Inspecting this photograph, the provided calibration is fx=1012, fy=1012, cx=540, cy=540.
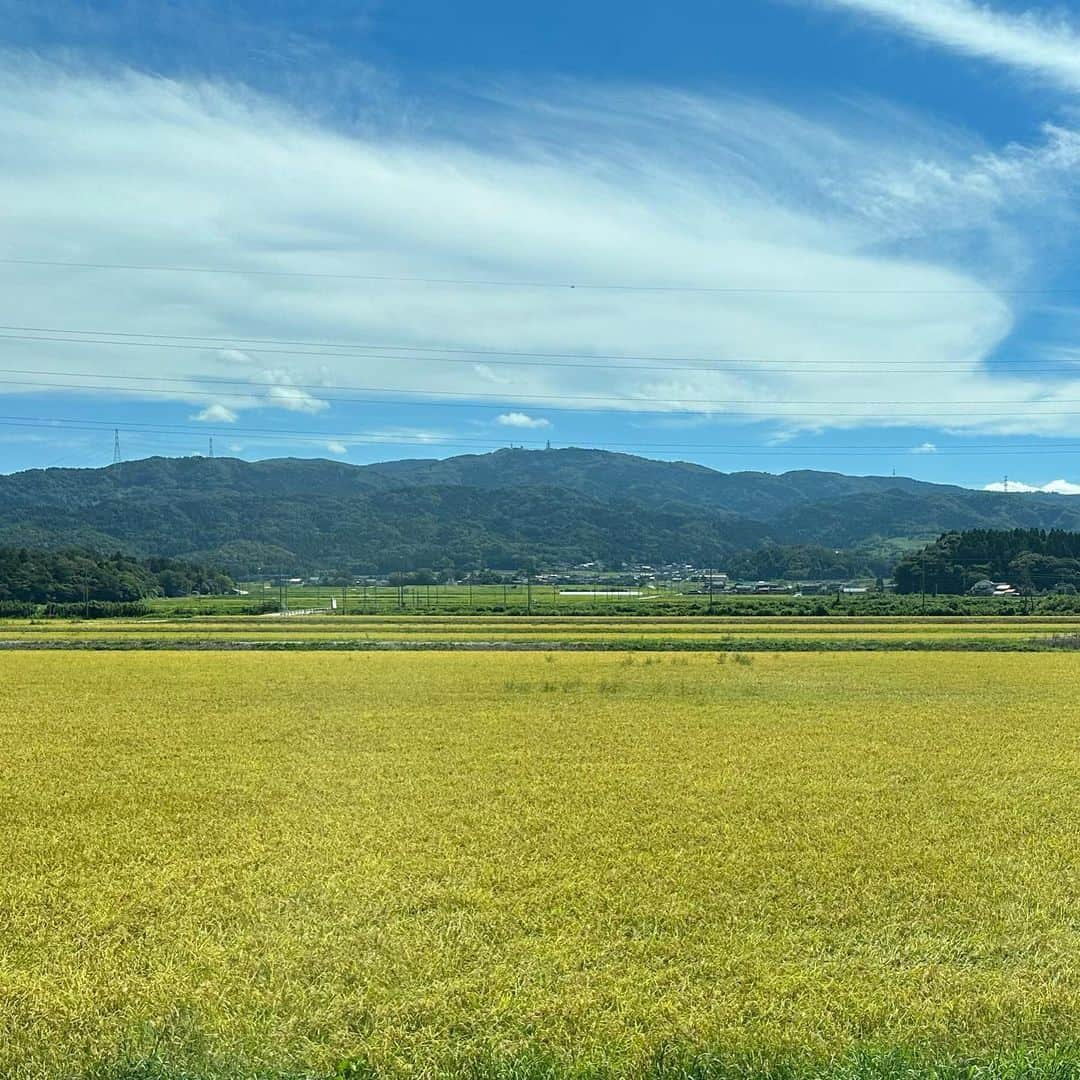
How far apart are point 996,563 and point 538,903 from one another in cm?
8838

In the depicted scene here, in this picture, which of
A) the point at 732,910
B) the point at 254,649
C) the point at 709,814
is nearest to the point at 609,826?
the point at 709,814

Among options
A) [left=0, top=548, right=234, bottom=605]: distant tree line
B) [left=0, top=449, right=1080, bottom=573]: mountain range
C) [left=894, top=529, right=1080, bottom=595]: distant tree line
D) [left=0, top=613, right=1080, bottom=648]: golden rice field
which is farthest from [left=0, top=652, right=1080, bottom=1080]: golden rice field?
[left=0, top=449, right=1080, bottom=573]: mountain range

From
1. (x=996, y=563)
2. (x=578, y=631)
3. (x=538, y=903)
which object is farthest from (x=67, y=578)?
(x=538, y=903)

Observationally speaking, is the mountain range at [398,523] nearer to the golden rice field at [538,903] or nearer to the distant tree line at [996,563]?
the distant tree line at [996,563]

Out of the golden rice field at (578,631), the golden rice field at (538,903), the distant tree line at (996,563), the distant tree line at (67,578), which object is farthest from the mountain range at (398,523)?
the golden rice field at (538,903)

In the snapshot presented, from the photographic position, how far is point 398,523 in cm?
13662

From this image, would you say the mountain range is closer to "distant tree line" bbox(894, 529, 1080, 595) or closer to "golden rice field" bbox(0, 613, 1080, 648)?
"golden rice field" bbox(0, 613, 1080, 648)

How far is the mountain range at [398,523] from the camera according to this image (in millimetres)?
124750

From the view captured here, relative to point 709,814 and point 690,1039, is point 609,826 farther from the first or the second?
point 690,1039

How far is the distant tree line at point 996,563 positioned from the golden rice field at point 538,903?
75.0 m

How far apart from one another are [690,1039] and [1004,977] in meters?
2.26

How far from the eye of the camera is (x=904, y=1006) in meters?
6.00

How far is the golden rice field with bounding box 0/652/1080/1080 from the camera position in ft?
18.4

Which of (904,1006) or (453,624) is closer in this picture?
(904,1006)
